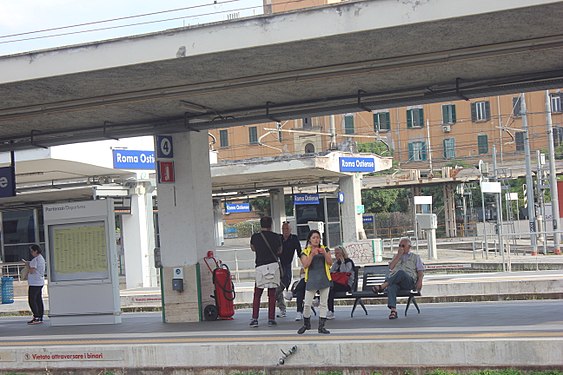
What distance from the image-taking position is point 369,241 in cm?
3719

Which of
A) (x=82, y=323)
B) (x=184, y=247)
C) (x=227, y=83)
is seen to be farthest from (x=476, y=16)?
(x=82, y=323)

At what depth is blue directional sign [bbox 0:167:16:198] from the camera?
1902 centimetres

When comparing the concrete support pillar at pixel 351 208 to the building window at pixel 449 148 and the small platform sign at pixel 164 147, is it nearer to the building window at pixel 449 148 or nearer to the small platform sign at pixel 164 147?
the small platform sign at pixel 164 147

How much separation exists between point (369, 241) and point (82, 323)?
21.0 m

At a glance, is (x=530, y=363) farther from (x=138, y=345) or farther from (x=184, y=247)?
(x=184, y=247)

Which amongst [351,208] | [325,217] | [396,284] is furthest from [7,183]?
[325,217]

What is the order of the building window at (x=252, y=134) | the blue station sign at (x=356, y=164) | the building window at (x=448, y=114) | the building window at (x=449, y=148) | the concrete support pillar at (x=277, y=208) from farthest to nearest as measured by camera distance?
the building window at (x=252, y=134) → the building window at (x=449, y=148) → the building window at (x=448, y=114) → the concrete support pillar at (x=277, y=208) → the blue station sign at (x=356, y=164)

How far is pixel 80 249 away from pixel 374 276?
5.44 meters

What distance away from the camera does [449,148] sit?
7762 cm

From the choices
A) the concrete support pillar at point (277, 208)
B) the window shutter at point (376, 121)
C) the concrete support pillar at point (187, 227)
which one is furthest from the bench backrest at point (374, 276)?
the window shutter at point (376, 121)

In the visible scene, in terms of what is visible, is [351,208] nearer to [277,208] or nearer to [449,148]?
[277,208]

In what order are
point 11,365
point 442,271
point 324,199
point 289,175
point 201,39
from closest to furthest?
point 201,39
point 11,365
point 442,271
point 289,175
point 324,199

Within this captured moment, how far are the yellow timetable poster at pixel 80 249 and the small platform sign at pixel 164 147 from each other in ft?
5.89

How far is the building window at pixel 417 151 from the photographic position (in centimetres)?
7762
